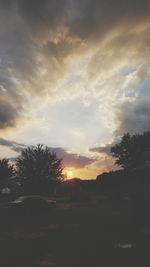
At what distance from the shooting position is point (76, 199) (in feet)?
110

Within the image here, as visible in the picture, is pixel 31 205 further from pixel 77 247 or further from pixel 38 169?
pixel 38 169

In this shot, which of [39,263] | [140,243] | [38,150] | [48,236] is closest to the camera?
[39,263]

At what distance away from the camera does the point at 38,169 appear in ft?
140

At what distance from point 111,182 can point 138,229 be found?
27.5m

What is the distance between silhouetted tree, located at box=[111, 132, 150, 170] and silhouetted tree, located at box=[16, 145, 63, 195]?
21919 mm

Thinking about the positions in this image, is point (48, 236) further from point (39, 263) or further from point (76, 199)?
Result: point (76, 199)

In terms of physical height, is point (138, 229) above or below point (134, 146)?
below

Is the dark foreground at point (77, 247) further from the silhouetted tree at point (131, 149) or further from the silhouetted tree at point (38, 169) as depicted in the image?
the silhouetted tree at point (131, 149)

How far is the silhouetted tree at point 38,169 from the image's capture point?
42312 mm

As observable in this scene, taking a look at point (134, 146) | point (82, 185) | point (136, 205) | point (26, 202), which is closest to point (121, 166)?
point (134, 146)

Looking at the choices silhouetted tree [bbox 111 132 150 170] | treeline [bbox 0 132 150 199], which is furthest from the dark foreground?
silhouetted tree [bbox 111 132 150 170]

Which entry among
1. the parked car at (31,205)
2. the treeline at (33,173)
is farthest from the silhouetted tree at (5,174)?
the parked car at (31,205)

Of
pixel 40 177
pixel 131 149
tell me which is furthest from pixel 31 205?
pixel 131 149

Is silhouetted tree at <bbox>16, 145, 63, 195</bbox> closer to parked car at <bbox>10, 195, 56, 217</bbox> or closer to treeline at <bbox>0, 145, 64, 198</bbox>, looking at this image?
treeline at <bbox>0, 145, 64, 198</bbox>
